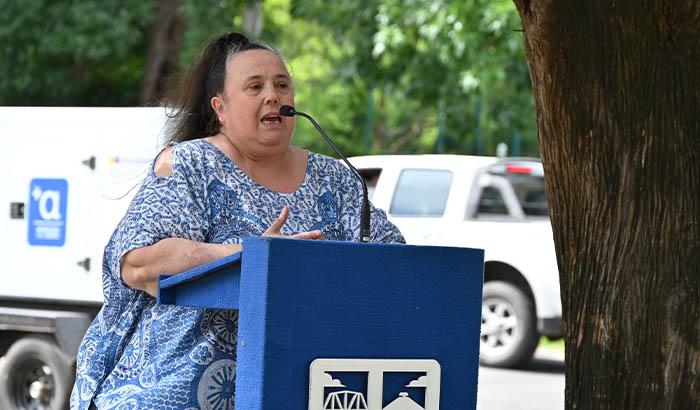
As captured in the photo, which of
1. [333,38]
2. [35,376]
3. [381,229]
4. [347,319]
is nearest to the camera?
[347,319]

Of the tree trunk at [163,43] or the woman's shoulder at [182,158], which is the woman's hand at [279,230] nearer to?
the woman's shoulder at [182,158]

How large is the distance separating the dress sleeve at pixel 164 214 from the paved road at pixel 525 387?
6.57 metres

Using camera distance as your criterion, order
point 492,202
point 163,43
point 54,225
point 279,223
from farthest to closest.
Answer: point 163,43
point 492,202
point 54,225
point 279,223

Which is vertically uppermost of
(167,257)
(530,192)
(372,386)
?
(530,192)

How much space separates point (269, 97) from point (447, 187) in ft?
33.4

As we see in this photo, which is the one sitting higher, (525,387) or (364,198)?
(364,198)

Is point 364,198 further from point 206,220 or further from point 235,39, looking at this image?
point 235,39

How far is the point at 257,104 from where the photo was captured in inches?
151

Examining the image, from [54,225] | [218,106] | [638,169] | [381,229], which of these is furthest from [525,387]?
[218,106]

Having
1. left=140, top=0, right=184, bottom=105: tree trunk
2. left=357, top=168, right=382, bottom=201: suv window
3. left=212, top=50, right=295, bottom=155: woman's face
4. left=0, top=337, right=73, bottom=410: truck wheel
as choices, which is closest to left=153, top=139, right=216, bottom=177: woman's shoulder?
left=212, top=50, right=295, bottom=155: woman's face

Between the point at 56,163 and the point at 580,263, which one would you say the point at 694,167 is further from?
the point at 56,163

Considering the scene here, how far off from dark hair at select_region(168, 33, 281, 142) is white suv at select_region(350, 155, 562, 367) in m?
9.19

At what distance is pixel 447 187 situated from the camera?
1394 cm

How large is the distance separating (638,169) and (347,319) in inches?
49.9
